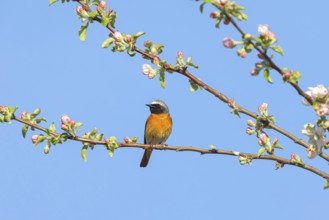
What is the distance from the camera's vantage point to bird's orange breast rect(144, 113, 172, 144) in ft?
32.6

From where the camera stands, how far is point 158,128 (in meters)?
9.93

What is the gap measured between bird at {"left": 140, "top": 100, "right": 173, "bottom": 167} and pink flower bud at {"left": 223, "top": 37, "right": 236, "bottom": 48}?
6.70 metres

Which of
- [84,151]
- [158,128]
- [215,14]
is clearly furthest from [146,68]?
[158,128]

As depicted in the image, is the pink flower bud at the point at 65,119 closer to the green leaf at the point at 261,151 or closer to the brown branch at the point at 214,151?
the brown branch at the point at 214,151

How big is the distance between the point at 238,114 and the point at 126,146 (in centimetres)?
94

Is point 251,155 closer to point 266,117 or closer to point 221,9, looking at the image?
point 266,117

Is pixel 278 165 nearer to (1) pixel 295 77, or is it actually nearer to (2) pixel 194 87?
(2) pixel 194 87

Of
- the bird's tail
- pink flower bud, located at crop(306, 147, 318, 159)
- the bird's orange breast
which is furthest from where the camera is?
the bird's tail

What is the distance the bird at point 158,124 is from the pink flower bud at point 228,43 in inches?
264

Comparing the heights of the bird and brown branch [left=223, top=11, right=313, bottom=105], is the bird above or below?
above

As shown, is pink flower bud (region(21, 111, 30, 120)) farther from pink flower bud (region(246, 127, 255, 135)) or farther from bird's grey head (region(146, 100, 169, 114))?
bird's grey head (region(146, 100, 169, 114))

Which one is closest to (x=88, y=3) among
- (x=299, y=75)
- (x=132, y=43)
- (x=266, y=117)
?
(x=132, y=43)

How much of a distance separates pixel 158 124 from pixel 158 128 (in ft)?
0.23

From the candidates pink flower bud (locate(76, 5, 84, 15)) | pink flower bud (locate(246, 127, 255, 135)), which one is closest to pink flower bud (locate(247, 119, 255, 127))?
pink flower bud (locate(246, 127, 255, 135))
